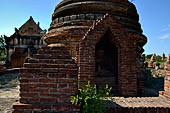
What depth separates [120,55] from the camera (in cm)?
469

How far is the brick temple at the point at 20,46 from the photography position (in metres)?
25.5

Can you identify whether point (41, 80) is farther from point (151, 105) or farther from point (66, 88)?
point (151, 105)

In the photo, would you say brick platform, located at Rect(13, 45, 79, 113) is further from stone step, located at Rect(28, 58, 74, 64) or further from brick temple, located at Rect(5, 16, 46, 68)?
brick temple, located at Rect(5, 16, 46, 68)

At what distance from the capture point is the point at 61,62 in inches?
97.8

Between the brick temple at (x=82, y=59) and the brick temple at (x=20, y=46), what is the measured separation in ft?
69.9

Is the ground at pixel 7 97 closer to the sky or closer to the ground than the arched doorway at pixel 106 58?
closer to the ground

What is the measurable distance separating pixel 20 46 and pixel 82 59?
25.8m

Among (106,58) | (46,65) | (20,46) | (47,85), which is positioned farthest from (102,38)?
(20,46)

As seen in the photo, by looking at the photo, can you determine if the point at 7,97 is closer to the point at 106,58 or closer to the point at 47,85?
the point at 47,85

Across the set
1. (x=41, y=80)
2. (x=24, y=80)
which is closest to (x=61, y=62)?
(x=41, y=80)

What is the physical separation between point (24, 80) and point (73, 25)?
426cm

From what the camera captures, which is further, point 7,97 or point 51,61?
point 7,97

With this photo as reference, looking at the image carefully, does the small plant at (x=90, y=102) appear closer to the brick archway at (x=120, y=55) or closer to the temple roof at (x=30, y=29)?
the brick archway at (x=120, y=55)

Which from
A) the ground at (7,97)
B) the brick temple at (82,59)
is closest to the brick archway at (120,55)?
the brick temple at (82,59)
